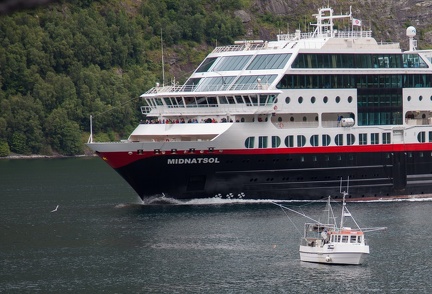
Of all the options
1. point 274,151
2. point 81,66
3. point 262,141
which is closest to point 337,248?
point 274,151

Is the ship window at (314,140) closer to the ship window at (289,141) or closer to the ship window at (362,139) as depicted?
the ship window at (289,141)

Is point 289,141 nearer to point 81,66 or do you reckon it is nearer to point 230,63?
point 230,63

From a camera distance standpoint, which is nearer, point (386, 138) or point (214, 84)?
point (214, 84)

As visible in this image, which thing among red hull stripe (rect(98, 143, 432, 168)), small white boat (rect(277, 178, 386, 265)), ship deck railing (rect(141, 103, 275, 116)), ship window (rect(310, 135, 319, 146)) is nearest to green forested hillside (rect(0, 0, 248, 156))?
ship deck railing (rect(141, 103, 275, 116))

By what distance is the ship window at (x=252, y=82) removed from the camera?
76.4m

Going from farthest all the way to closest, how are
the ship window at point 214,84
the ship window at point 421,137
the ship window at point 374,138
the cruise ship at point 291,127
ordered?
the ship window at point 421,137, the ship window at point 374,138, the ship window at point 214,84, the cruise ship at point 291,127

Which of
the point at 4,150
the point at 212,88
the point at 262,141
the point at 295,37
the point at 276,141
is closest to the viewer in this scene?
the point at 262,141

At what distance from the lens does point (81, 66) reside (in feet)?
502

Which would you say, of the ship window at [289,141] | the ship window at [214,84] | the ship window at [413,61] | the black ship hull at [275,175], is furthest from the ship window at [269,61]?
the ship window at [413,61]

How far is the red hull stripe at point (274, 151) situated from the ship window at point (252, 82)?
3909 mm

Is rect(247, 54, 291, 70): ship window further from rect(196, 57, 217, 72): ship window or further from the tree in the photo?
the tree

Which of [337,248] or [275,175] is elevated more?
[275,175]

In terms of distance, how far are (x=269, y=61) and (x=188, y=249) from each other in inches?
777

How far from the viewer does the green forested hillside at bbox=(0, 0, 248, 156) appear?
144m
